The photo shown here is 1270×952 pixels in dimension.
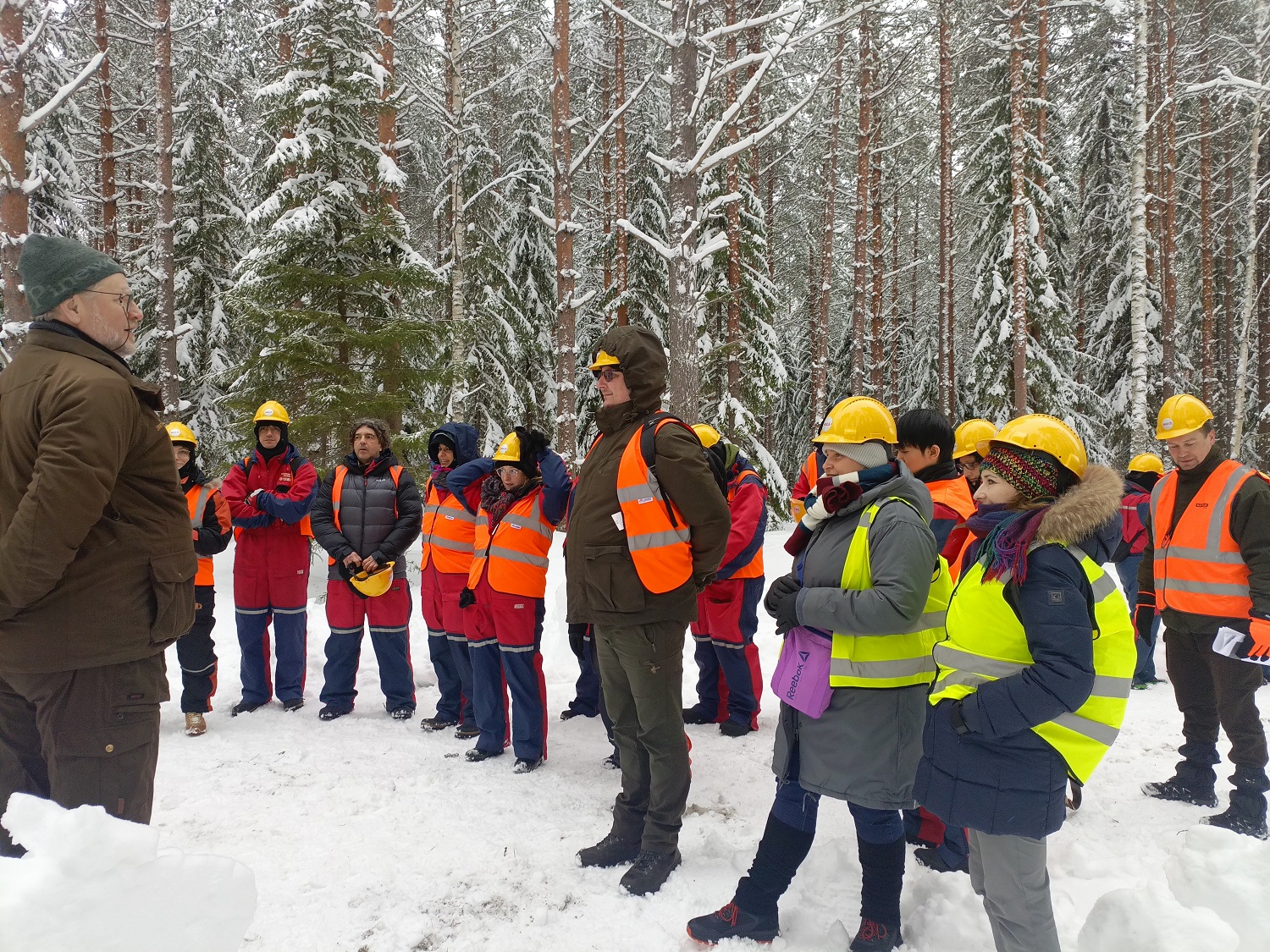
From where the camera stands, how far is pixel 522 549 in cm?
509

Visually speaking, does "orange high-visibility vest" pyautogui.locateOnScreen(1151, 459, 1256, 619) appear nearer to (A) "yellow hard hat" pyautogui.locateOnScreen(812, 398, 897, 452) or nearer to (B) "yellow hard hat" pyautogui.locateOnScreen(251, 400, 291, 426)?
(A) "yellow hard hat" pyautogui.locateOnScreen(812, 398, 897, 452)

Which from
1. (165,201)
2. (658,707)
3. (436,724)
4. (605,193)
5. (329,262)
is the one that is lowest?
(436,724)

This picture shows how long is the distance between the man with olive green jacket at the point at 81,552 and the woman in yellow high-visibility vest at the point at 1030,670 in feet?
9.13

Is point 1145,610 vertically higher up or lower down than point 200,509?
lower down

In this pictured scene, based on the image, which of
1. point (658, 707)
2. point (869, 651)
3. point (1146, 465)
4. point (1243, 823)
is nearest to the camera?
point (869, 651)

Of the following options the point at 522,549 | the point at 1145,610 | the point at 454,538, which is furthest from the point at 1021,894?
the point at 454,538

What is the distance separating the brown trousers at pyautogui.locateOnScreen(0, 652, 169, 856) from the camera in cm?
248

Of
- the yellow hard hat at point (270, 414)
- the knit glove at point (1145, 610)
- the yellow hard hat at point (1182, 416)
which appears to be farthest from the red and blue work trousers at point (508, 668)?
the knit glove at point (1145, 610)

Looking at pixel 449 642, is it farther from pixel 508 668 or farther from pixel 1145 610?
pixel 1145 610

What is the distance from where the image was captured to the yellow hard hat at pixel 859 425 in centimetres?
303

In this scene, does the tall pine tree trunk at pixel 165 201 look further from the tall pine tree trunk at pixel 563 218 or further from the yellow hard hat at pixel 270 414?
the yellow hard hat at pixel 270 414

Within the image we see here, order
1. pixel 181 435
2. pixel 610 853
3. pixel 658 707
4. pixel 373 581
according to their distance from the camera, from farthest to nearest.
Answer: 1. pixel 373 581
2. pixel 181 435
3. pixel 610 853
4. pixel 658 707

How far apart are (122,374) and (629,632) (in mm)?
2316

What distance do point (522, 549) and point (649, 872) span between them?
7.40ft
